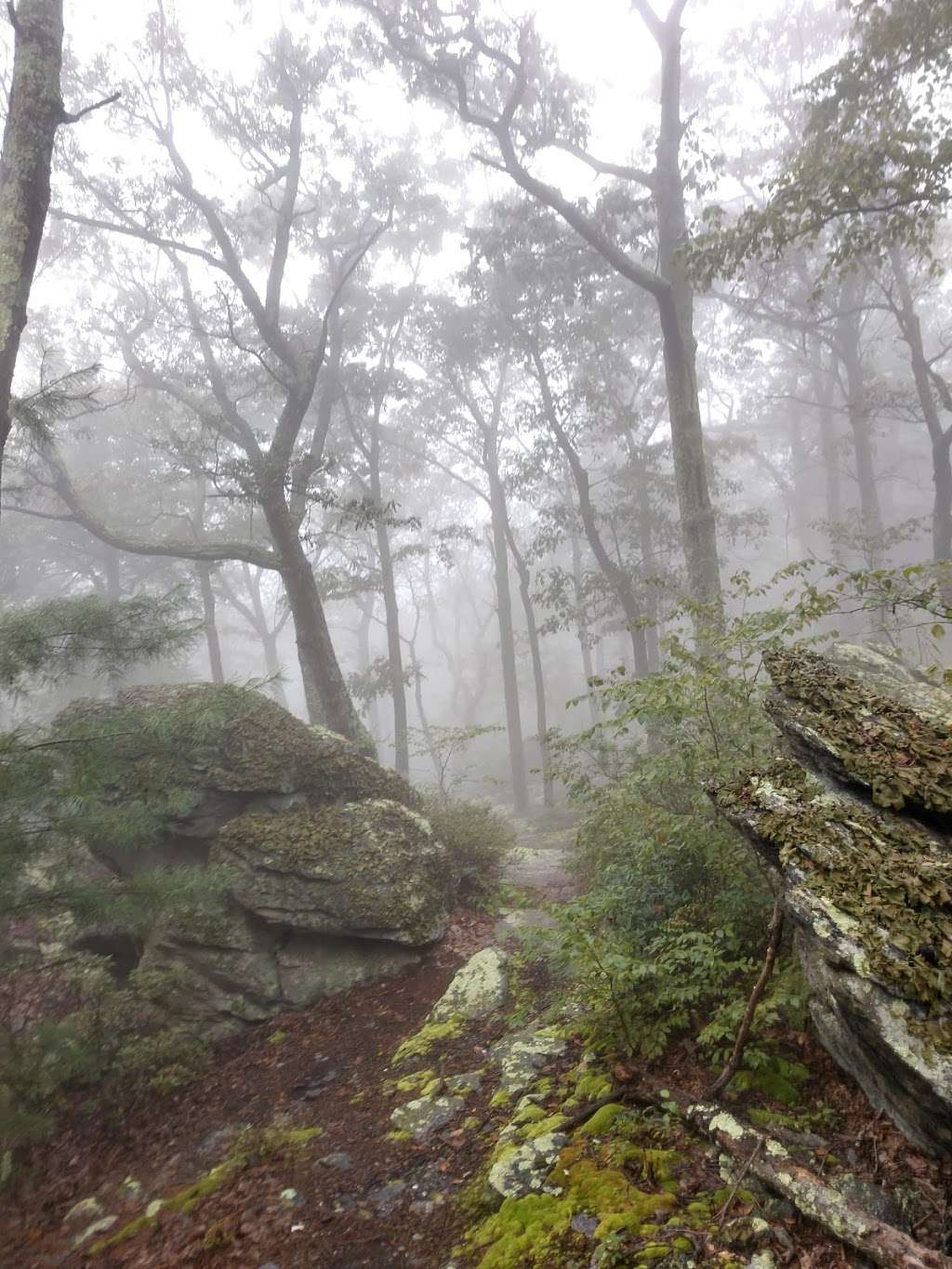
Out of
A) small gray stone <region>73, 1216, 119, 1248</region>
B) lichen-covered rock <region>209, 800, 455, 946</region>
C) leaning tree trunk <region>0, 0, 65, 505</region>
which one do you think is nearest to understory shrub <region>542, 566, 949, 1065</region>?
lichen-covered rock <region>209, 800, 455, 946</region>

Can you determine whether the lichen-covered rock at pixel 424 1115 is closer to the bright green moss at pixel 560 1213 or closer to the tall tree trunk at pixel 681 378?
the bright green moss at pixel 560 1213

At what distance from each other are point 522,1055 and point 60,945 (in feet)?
15.9

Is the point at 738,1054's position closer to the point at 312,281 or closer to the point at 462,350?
the point at 462,350

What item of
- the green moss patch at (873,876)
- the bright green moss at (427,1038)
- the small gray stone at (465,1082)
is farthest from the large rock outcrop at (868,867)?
the bright green moss at (427,1038)

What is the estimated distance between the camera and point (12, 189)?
555 centimetres

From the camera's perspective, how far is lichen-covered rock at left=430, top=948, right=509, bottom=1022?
5.96m

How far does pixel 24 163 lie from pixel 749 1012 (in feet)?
25.3

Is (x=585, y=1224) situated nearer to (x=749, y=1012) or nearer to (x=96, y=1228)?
(x=749, y=1012)

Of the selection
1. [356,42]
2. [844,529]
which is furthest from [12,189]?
[844,529]

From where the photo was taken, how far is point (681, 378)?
36.9 ft

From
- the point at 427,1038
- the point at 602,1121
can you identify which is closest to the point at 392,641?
the point at 427,1038

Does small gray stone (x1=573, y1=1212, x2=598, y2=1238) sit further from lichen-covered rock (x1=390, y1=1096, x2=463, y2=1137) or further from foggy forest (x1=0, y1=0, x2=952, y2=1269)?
lichen-covered rock (x1=390, y1=1096, x2=463, y2=1137)

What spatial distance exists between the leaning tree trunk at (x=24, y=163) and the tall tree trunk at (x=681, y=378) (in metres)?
7.96

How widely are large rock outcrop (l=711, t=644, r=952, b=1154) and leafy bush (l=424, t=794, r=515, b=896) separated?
5.91 metres
